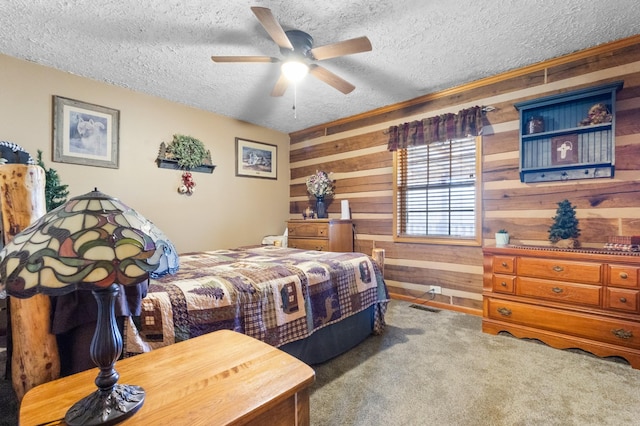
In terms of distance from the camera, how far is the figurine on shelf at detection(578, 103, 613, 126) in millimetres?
2453

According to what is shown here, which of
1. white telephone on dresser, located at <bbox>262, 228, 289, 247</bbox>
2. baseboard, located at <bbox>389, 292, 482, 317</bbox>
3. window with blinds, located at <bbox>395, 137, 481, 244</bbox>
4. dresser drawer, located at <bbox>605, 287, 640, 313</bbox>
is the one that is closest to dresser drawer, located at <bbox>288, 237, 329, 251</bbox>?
white telephone on dresser, located at <bbox>262, 228, 289, 247</bbox>

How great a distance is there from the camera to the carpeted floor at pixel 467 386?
1.55m

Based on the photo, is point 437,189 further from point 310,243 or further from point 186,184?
point 186,184

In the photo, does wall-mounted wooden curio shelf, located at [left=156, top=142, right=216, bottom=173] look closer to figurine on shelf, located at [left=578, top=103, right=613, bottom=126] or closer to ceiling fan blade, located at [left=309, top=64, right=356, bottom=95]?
ceiling fan blade, located at [left=309, top=64, right=356, bottom=95]

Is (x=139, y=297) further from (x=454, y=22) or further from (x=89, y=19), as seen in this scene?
(x=454, y=22)

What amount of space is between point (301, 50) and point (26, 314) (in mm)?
2233

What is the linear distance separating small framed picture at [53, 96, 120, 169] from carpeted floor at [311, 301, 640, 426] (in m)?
3.06

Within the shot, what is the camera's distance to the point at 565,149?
2666 millimetres

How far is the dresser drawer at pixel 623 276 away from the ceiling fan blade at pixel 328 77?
243 cm

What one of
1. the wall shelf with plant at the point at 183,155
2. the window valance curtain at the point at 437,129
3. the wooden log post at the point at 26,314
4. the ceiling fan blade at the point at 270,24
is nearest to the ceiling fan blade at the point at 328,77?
the ceiling fan blade at the point at 270,24

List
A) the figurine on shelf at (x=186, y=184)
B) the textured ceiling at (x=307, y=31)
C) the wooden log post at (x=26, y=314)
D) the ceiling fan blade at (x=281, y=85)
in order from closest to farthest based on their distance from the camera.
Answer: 1. the wooden log post at (x=26, y=314)
2. the textured ceiling at (x=307, y=31)
3. the ceiling fan blade at (x=281, y=85)
4. the figurine on shelf at (x=186, y=184)

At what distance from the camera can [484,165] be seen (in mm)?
3129

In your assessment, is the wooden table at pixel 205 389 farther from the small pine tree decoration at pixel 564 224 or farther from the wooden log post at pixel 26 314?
the small pine tree decoration at pixel 564 224

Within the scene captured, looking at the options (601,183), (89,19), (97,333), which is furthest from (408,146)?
(97,333)
